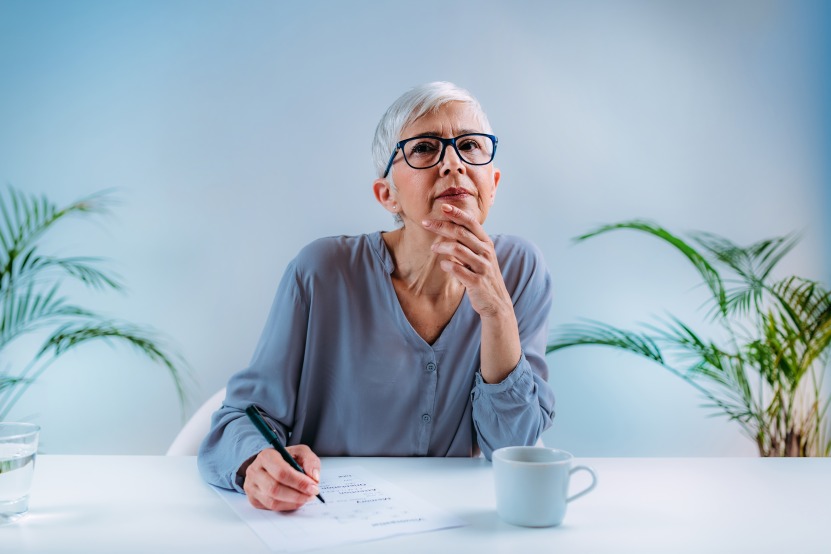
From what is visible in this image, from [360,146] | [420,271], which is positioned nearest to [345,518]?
[420,271]

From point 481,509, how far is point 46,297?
2.25m

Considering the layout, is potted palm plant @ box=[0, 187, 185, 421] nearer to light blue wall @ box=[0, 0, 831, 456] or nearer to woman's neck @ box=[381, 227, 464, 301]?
light blue wall @ box=[0, 0, 831, 456]

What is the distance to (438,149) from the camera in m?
1.41

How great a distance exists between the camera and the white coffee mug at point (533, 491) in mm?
873

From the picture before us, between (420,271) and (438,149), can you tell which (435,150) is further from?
(420,271)

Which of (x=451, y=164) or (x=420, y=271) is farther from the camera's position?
(x=420, y=271)

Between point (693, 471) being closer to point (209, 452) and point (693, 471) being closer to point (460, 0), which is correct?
point (209, 452)

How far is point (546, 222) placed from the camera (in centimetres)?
266

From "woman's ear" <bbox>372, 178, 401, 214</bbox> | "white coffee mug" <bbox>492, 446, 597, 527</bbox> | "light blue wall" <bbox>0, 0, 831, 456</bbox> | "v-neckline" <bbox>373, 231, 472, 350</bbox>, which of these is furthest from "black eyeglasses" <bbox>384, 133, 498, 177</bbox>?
"light blue wall" <bbox>0, 0, 831, 456</bbox>

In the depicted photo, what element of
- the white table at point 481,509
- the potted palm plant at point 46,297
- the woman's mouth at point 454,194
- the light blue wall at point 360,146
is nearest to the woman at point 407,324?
the woman's mouth at point 454,194

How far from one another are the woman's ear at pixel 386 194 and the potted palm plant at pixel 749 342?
107 cm

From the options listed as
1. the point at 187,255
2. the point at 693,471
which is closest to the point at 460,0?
the point at 187,255

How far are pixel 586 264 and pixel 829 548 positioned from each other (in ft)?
6.15

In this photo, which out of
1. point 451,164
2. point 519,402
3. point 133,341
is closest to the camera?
point 519,402
